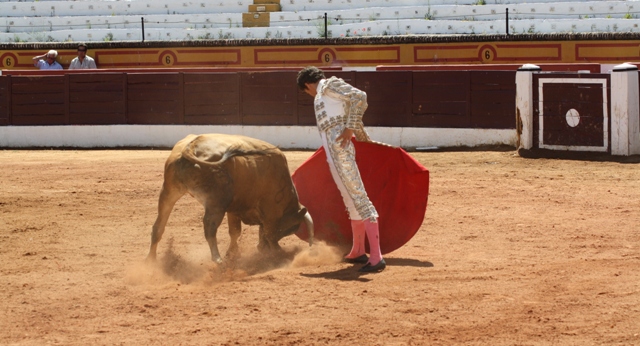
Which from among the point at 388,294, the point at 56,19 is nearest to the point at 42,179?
the point at 388,294

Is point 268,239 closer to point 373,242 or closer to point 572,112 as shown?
point 373,242

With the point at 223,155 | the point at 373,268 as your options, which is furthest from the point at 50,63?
the point at 373,268

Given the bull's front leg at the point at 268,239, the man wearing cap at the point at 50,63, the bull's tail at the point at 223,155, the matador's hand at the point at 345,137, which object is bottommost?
the bull's front leg at the point at 268,239

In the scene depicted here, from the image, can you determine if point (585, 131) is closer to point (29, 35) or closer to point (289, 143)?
point (289, 143)

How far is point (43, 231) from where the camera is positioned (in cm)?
686

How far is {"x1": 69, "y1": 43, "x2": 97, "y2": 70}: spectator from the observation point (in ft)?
50.6

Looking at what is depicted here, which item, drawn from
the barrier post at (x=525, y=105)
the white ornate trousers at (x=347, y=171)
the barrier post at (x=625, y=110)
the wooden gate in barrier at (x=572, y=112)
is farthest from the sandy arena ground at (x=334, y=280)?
the barrier post at (x=525, y=105)

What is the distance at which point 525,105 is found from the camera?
1095cm

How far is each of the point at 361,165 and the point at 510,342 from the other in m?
2.18

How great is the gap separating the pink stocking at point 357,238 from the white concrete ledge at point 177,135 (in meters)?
6.82

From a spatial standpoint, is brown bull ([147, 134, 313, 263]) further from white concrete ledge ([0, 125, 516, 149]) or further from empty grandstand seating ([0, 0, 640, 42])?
empty grandstand seating ([0, 0, 640, 42])

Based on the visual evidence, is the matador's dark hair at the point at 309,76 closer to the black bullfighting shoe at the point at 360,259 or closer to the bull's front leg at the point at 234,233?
the bull's front leg at the point at 234,233

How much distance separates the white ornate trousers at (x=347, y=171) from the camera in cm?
531

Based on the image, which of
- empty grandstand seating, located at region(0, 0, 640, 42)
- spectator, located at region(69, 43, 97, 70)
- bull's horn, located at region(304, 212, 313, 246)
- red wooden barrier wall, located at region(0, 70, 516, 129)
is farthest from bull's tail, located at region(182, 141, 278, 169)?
spectator, located at region(69, 43, 97, 70)
